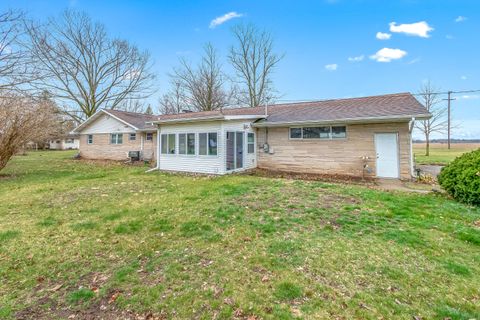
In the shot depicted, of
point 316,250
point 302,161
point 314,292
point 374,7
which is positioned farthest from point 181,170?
point 374,7

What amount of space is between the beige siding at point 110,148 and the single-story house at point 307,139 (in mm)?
4795

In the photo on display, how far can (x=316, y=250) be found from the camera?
3.83 metres

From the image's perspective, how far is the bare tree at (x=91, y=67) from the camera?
22.6 metres

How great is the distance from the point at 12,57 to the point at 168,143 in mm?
6703

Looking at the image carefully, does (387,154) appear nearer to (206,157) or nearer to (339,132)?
(339,132)

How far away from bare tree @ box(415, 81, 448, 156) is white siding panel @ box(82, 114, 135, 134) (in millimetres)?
26654

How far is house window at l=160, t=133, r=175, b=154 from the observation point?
1295 cm

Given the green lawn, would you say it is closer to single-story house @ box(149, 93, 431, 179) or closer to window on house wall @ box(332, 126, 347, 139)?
single-story house @ box(149, 93, 431, 179)

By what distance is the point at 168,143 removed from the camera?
13.2 m

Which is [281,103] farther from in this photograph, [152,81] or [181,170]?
[152,81]

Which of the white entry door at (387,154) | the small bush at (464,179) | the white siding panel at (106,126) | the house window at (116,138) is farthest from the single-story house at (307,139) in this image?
the house window at (116,138)

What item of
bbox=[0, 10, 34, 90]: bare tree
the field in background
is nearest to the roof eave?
bbox=[0, 10, 34, 90]: bare tree

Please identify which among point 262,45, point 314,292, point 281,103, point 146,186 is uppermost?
point 262,45

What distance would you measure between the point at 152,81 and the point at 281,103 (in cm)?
1753
